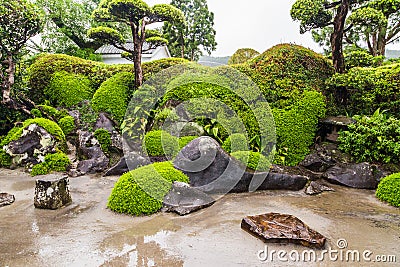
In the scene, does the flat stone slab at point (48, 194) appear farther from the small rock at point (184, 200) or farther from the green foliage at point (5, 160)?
the green foliage at point (5, 160)

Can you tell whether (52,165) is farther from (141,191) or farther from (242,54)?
(242,54)

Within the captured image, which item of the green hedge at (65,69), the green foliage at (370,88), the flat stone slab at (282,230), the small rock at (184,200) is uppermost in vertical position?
the green hedge at (65,69)

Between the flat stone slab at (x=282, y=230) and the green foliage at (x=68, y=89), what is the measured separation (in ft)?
27.5

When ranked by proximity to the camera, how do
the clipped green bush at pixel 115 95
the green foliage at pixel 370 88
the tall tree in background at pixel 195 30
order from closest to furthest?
the green foliage at pixel 370 88 → the clipped green bush at pixel 115 95 → the tall tree in background at pixel 195 30

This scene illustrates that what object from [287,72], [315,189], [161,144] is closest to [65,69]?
[161,144]

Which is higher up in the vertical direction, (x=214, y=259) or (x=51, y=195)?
(x=51, y=195)

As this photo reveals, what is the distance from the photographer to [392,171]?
23.6ft

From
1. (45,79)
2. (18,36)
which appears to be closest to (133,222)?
(18,36)

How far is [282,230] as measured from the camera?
14.4ft

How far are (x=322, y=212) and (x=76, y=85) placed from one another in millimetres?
9262

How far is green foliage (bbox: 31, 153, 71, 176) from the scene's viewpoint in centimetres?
787

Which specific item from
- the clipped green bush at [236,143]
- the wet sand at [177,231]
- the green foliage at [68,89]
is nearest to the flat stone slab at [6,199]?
the wet sand at [177,231]

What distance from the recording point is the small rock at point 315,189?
6607 millimetres

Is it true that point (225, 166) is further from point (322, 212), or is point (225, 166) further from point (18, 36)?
point (18, 36)
